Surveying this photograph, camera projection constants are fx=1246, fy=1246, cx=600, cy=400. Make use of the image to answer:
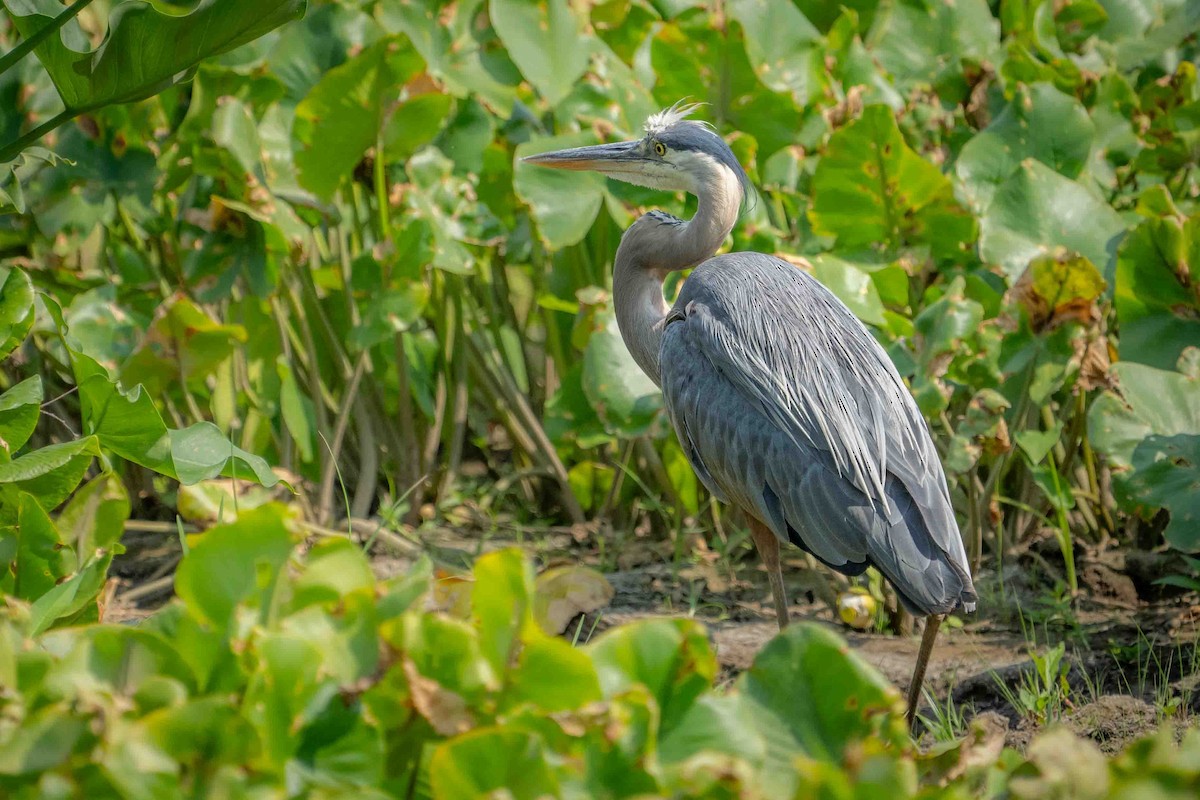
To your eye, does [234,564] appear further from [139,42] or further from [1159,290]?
[1159,290]

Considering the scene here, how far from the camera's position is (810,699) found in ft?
6.36

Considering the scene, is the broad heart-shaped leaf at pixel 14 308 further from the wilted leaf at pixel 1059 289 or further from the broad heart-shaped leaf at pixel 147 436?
the wilted leaf at pixel 1059 289

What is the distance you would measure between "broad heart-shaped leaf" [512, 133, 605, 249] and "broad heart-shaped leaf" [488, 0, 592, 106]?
312 mm

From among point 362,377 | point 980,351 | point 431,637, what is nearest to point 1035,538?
point 980,351

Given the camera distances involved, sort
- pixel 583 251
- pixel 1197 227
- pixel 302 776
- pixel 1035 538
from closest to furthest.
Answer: pixel 302 776, pixel 1197 227, pixel 1035 538, pixel 583 251

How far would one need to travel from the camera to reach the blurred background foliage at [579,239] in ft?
12.9

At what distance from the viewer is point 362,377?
17.0 ft

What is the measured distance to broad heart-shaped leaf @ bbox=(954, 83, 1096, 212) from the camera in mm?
4352

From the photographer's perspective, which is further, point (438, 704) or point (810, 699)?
point (810, 699)

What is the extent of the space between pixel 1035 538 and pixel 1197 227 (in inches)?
54.2

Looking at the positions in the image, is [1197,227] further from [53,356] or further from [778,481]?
[53,356]

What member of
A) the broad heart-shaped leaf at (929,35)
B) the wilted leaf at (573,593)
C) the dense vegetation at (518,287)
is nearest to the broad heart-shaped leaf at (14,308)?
the dense vegetation at (518,287)

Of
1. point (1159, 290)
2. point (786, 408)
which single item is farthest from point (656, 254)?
point (1159, 290)

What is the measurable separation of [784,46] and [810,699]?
3.38 meters
